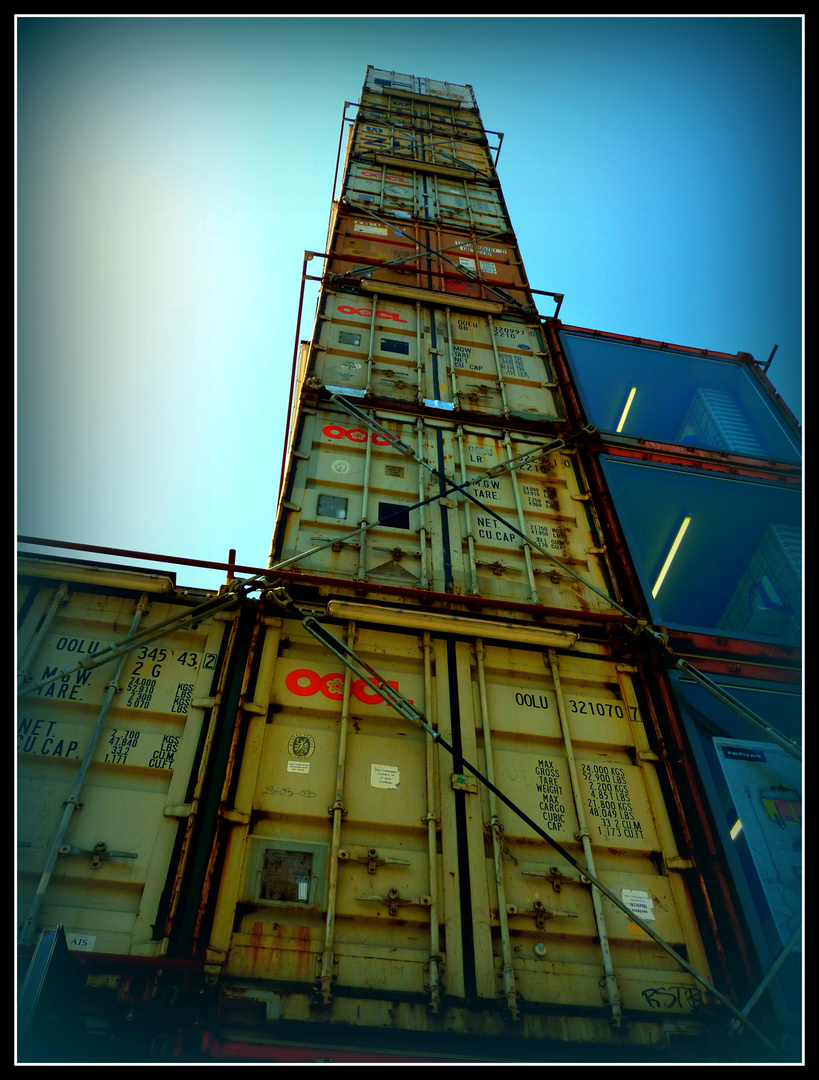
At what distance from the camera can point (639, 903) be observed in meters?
4.98

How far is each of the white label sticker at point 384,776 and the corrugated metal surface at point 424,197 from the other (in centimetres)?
1062

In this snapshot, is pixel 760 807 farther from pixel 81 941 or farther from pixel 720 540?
pixel 720 540

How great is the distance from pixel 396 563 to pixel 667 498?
14.7ft

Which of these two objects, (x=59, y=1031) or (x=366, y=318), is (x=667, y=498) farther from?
(x=59, y=1031)

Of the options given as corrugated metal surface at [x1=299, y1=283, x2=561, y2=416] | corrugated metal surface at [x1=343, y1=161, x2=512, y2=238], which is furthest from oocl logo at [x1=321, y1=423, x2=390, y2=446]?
corrugated metal surface at [x1=343, y1=161, x2=512, y2=238]

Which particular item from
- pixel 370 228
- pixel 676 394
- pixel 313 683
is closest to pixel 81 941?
pixel 313 683

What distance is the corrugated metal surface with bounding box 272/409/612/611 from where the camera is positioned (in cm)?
698

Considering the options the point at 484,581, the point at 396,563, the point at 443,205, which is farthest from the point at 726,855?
the point at 443,205

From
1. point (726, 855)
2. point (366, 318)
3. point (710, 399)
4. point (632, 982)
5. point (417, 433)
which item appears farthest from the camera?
point (710, 399)

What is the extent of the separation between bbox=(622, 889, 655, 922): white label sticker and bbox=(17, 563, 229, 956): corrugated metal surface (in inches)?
121

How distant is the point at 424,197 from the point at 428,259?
3307mm

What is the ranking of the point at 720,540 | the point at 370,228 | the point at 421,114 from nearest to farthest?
the point at 720,540, the point at 370,228, the point at 421,114

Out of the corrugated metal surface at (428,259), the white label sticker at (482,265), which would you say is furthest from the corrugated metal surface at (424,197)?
the white label sticker at (482,265)

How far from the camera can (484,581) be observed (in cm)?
705
